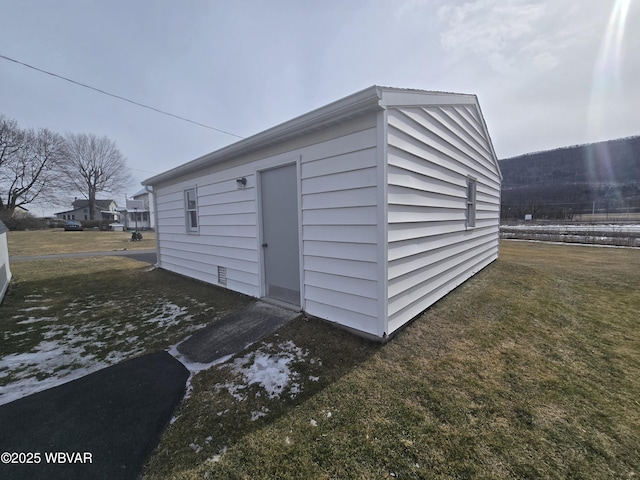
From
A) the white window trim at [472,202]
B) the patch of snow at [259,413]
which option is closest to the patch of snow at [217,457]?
the patch of snow at [259,413]

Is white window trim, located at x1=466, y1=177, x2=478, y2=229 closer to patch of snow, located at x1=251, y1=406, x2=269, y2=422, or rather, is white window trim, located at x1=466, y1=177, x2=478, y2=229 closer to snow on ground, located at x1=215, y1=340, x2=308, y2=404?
snow on ground, located at x1=215, y1=340, x2=308, y2=404

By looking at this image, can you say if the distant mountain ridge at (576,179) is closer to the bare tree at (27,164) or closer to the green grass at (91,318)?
the green grass at (91,318)

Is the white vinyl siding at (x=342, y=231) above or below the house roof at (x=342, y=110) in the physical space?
below

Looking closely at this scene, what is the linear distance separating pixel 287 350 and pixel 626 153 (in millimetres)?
75733

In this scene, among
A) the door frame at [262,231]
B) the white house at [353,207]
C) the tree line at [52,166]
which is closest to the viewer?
the white house at [353,207]

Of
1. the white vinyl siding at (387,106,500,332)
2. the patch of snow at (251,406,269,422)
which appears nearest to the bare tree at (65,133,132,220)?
the white vinyl siding at (387,106,500,332)

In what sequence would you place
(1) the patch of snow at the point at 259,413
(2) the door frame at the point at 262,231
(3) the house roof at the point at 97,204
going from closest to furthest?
(1) the patch of snow at the point at 259,413
(2) the door frame at the point at 262,231
(3) the house roof at the point at 97,204

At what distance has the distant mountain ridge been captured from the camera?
32.4 metres

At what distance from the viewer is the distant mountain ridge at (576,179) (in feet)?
106

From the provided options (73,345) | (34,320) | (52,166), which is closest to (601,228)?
(73,345)

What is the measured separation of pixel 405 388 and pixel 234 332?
2.27 meters

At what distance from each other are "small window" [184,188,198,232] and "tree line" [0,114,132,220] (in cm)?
3451

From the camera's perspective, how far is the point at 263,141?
13.4 feet

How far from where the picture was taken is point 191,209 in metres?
6.45
